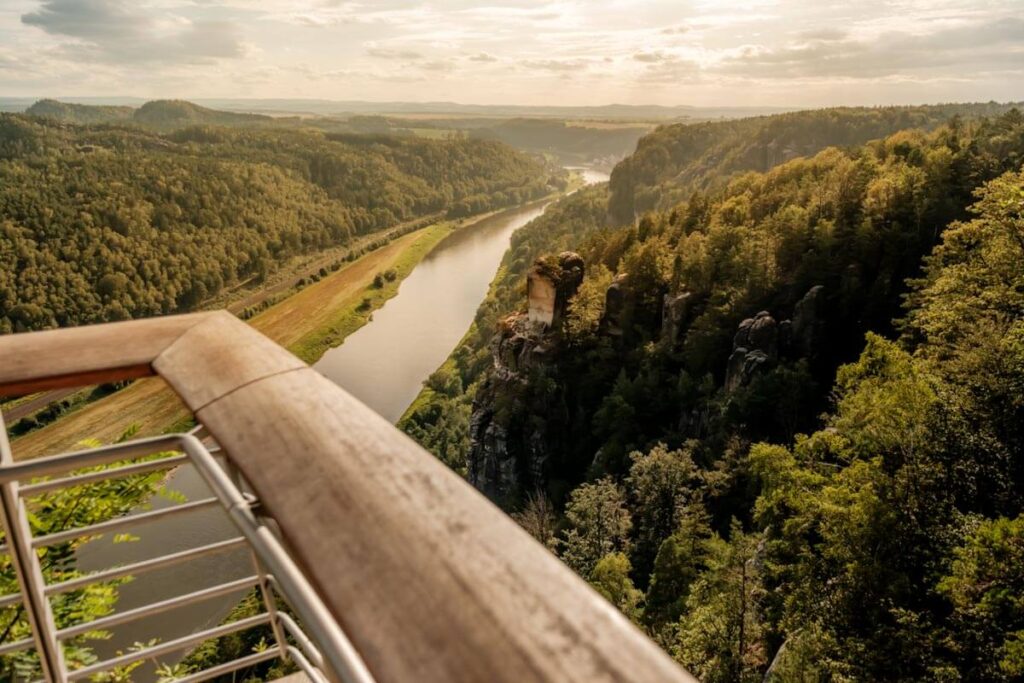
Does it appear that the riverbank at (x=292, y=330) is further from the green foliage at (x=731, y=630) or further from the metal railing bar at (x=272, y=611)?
the metal railing bar at (x=272, y=611)

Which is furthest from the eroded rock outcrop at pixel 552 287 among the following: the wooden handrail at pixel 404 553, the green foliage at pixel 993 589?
the wooden handrail at pixel 404 553

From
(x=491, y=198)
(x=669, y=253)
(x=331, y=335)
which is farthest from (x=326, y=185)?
(x=669, y=253)

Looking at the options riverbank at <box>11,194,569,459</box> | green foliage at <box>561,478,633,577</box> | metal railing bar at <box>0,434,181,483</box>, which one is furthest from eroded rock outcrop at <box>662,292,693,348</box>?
metal railing bar at <box>0,434,181,483</box>

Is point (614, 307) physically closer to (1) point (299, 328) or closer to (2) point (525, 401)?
(2) point (525, 401)

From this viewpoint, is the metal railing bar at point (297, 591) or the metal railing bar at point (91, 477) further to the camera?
the metal railing bar at point (91, 477)

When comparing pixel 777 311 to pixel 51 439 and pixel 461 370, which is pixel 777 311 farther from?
pixel 51 439

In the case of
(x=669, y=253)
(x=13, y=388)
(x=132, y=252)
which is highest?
(x=13, y=388)
